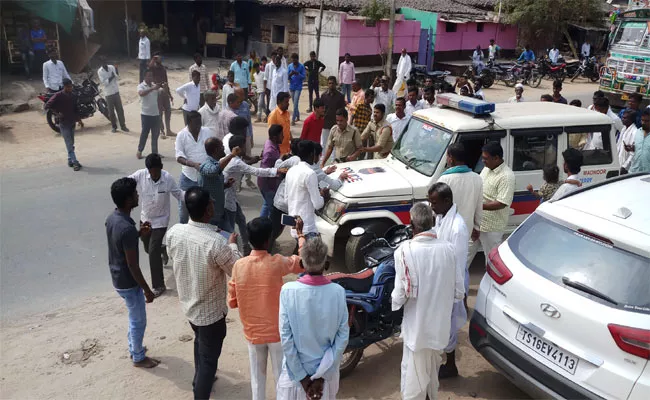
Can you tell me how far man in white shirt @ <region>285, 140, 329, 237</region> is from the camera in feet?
17.9

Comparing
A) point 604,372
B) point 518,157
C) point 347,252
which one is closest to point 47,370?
point 347,252

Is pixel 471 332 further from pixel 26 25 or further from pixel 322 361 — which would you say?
pixel 26 25

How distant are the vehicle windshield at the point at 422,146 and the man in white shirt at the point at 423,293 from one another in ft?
8.77

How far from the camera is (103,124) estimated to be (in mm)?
13531

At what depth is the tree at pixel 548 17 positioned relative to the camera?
1061 inches

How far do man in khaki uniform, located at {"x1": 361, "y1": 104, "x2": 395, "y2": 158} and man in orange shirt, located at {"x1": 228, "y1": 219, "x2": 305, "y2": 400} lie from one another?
421cm

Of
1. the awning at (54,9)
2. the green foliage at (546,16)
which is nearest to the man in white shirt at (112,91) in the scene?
the awning at (54,9)

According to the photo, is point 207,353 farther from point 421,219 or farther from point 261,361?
point 421,219

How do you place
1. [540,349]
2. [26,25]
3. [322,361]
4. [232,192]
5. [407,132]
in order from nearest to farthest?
[322,361] < [540,349] < [232,192] < [407,132] < [26,25]

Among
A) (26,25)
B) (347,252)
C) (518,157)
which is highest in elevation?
(26,25)

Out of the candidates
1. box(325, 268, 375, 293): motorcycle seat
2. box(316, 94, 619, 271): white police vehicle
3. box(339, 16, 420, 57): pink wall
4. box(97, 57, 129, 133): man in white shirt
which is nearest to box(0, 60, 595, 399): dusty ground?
box(325, 268, 375, 293): motorcycle seat

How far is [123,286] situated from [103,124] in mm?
10292

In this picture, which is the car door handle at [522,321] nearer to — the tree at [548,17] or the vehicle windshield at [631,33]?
the vehicle windshield at [631,33]

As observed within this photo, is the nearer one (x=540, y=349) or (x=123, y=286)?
(x=540, y=349)
